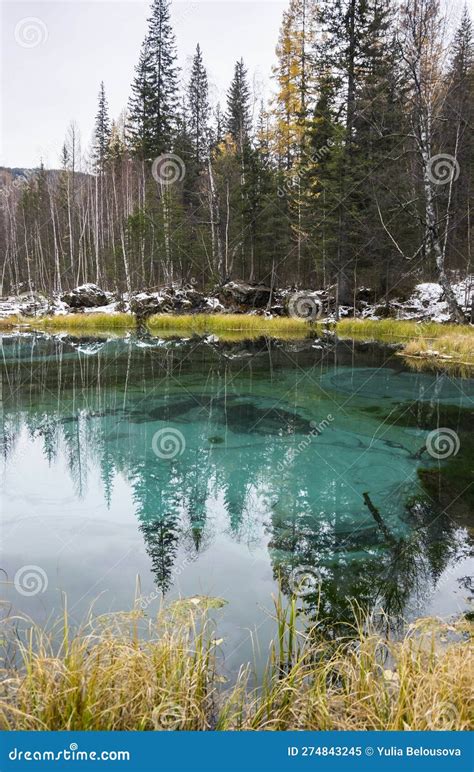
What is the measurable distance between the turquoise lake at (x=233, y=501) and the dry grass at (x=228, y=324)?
10594 mm

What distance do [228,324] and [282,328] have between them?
2.70 metres

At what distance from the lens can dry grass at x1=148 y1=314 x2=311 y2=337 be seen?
22459 millimetres

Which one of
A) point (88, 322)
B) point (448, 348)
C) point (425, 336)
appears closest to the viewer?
point (448, 348)

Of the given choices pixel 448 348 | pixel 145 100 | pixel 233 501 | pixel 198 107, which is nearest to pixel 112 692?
pixel 233 501

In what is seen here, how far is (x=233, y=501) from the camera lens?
5.68 metres

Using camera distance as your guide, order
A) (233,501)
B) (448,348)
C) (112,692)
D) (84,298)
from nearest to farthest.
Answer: (112,692), (233,501), (448,348), (84,298)

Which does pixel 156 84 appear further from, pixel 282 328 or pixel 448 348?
pixel 448 348

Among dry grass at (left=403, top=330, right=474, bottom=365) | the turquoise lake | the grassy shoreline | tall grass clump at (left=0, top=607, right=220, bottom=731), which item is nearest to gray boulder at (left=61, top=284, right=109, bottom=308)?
the grassy shoreline

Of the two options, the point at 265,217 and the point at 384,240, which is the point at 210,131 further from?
the point at 384,240

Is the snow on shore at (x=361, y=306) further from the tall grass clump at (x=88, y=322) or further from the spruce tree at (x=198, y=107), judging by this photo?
the spruce tree at (x=198, y=107)

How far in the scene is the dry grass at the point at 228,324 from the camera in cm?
2246

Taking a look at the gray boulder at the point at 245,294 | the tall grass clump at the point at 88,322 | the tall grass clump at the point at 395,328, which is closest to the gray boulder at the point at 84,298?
the tall grass clump at the point at 88,322

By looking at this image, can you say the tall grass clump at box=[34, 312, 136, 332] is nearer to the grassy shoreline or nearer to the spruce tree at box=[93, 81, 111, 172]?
the grassy shoreline

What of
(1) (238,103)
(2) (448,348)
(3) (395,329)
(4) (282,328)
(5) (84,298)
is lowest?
(2) (448,348)
